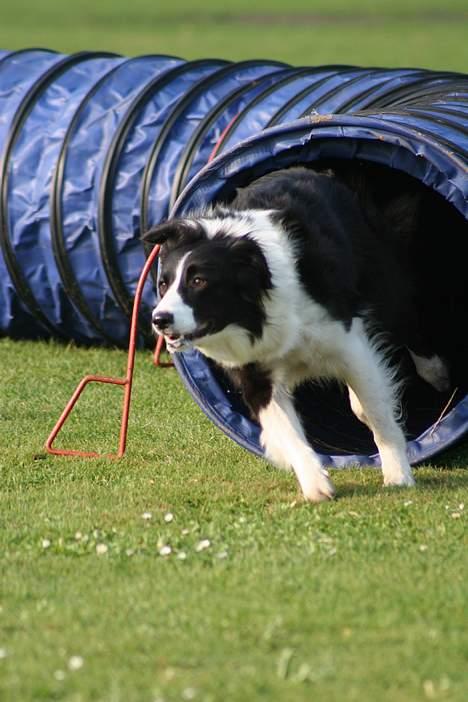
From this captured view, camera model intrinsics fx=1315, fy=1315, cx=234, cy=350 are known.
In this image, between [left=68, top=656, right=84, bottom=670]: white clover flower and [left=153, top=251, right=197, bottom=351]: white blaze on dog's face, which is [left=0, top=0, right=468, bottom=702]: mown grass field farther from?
[left=153, top=251, right=197, bottom=351]: white blaze on dog's face

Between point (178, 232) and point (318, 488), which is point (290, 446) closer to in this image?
point (318, 488)

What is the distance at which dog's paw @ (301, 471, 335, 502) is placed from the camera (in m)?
6.34

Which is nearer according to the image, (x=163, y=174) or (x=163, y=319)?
(x=163, y=319)

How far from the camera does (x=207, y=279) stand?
6039 mm

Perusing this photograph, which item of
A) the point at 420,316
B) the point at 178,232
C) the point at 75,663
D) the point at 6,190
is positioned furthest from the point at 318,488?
the point at 6,190

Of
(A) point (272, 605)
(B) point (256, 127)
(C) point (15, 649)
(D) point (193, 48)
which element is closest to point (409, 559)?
(A) point (272, 605)

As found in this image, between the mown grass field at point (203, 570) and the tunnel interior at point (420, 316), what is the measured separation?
1.98ft

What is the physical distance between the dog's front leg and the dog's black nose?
3.01ft

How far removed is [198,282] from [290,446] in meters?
1.01

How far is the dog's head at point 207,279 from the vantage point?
19.7ft

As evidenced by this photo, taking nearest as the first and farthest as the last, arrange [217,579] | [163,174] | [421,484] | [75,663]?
1. [75,663]
2. [217,579]
3. [421,484]
4. [163,174]

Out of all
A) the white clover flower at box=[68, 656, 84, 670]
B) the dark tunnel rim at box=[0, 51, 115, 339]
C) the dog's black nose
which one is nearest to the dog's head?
the dog's black nose

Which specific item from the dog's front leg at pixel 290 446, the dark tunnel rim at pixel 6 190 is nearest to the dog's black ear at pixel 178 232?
the dog's front leg at pixel 290 446

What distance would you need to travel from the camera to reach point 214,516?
6.12 m
